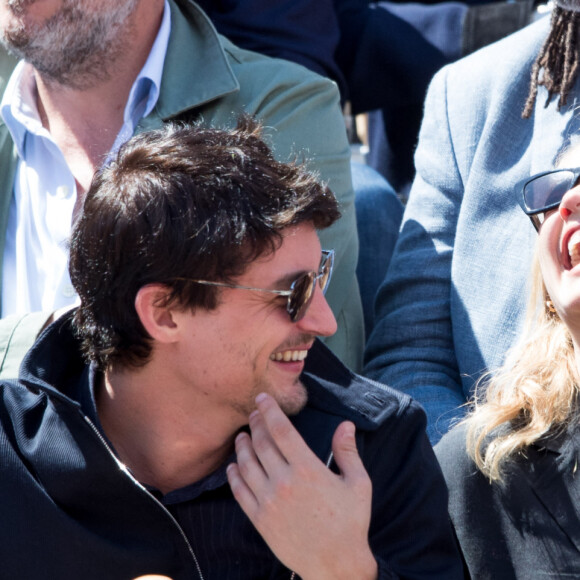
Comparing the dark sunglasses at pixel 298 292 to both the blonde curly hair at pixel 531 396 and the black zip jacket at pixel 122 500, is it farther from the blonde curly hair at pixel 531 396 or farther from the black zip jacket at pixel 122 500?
the blonde curly hair at pixel 531 396

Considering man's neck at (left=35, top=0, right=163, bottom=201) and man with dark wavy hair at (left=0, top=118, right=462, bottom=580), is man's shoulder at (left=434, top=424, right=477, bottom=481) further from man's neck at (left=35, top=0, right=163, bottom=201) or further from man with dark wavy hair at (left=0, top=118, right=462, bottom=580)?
man's neck at (left=35, top=0, right=163, bottom=201)

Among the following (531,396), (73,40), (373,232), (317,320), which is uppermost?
(73,40)

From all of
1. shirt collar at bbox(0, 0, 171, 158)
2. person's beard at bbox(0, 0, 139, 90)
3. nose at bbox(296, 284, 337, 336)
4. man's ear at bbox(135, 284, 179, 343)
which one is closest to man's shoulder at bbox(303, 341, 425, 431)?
nose at bbox(296, 284, 337, 336)

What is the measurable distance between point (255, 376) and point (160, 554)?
0.37m

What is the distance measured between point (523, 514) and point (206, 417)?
2.15ft

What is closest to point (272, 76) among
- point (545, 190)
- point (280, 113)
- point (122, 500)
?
point (280, 113)

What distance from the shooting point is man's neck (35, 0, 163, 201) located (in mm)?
2768

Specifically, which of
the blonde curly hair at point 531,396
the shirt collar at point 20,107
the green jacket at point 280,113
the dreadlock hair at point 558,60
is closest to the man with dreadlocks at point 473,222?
the dreadlock hair at point 558,60

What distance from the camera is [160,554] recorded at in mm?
1868

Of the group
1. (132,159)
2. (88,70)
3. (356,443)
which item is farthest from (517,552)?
(88,70)

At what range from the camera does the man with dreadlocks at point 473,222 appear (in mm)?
2430

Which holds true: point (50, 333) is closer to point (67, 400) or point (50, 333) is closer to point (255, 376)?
point (67, 400)

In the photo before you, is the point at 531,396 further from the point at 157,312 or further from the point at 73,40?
the point at 73,40

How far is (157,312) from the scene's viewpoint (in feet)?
6.22
